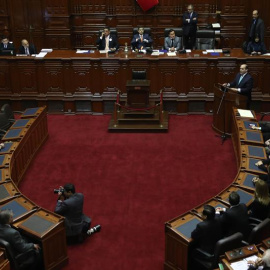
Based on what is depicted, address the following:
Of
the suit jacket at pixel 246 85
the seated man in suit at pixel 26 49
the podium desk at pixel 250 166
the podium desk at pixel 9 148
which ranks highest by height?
the seated man in suit at pixel 26 49

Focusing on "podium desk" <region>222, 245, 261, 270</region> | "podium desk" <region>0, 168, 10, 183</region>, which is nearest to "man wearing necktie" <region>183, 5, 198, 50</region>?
"podium desk" <region>0, 168, 10, 183</region>

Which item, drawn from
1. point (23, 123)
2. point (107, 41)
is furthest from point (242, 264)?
point (107, 41)

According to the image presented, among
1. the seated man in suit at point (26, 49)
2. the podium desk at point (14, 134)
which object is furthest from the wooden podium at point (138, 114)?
the seated man in suit at point (26, 49)

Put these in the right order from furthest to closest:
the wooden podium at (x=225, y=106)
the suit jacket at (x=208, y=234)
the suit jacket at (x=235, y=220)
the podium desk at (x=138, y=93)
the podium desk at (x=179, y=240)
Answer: the podium desk at (x=138, y=93) → the wooden podium at (x=225, y=106) → the suit jacket at (x=235, y=220) → the podium desk at (x=179, y=240) → the suit jacket at (x=208, y=234)

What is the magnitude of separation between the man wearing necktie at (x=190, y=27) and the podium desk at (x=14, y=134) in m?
6.77

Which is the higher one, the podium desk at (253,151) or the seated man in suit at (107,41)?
the seated man in suit at (107,41)

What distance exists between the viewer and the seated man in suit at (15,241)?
5715mm

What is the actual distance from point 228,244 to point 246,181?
5.77ft

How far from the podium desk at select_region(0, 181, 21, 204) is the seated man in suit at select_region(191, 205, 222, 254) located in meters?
2.67

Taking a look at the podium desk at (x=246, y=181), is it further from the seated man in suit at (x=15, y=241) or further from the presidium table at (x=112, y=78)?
the presidium table at (x=112, y=78)

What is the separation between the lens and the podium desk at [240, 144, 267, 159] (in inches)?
310

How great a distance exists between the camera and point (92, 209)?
768 centimetres

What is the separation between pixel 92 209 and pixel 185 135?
10.9 feet

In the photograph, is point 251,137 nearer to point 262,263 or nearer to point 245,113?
point 245,113
